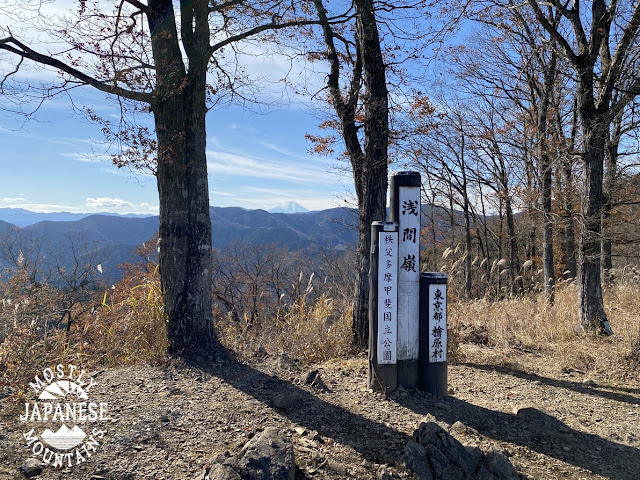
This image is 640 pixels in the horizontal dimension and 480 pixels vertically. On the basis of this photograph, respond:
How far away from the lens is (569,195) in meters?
12.6

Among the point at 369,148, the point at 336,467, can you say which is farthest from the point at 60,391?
the point at 369,148

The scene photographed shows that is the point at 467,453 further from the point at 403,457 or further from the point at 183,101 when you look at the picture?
the point at 183,101

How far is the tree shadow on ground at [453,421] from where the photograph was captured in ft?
9.44

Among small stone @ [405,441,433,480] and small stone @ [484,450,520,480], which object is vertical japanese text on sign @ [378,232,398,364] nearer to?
small stone @ [405,441,433,480]

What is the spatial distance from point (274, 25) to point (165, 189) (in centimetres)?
228

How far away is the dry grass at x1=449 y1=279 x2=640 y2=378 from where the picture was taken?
196 inches

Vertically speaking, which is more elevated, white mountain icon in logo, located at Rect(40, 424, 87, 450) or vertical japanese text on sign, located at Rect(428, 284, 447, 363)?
vertical japanese text on sign, located at Rect(428, 284, 447, 363)

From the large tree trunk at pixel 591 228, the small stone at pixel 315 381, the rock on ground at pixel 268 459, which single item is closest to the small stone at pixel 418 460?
the rock on ground at pixel 268 459

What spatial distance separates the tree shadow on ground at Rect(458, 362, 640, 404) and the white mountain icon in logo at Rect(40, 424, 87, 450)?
415 centimetres

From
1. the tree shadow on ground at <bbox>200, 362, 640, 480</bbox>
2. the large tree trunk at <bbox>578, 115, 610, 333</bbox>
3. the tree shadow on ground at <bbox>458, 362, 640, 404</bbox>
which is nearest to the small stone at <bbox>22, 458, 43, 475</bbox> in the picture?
the tree shadow on ground at <bbox>200, 362, 640, 480</bbox>

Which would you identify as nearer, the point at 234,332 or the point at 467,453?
the point at 467,453

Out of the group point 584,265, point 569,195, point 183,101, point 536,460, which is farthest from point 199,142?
point 569,195

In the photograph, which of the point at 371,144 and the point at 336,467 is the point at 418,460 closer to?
the point at 336,467

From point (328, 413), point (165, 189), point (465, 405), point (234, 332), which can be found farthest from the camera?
point (234, 332)
